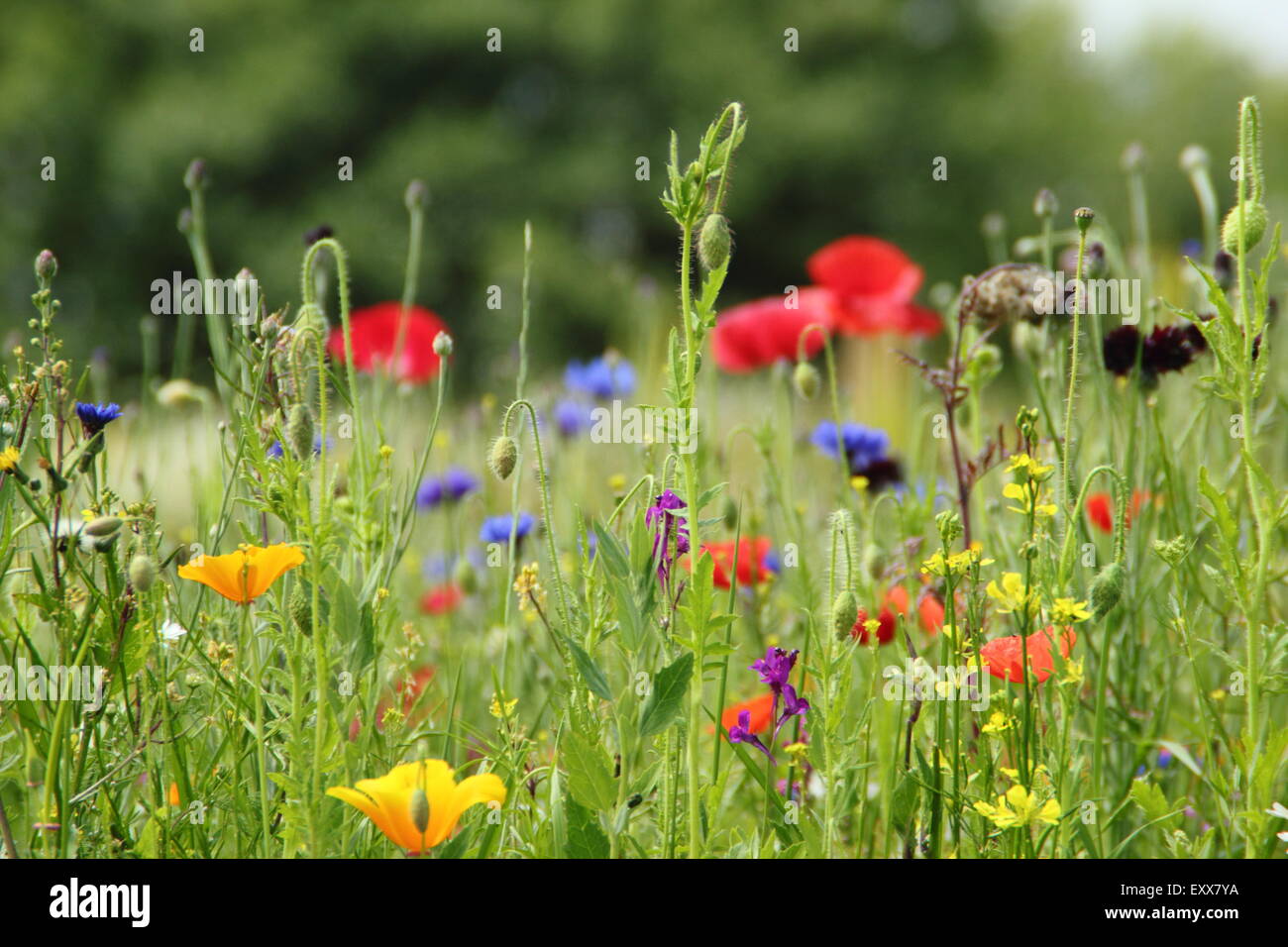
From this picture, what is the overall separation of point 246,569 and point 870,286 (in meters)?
1.74

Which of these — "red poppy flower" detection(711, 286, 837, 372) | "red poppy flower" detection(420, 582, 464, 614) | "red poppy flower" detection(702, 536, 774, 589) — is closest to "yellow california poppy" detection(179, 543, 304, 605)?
"red poppy flower" detection(702, 536, 774, 589)

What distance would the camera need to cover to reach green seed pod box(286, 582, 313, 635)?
3.33 ft

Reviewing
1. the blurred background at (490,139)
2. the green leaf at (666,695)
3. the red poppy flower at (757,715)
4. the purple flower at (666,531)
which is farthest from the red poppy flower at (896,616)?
the blurred background at (490,139)

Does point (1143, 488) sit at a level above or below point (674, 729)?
above

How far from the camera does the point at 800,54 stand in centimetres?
1381

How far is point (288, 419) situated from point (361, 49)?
43.0 ft

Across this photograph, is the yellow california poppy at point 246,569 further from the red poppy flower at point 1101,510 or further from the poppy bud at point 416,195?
the red poppy flower at point 1101,510

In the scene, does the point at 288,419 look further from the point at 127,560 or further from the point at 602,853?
the point at 602,853

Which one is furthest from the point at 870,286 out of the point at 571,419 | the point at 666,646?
the point at 666,646

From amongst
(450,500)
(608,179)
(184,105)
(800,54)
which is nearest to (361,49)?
(184,105)

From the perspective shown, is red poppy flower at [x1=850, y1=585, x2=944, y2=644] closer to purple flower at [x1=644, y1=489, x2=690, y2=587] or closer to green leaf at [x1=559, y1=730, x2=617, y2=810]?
purple flower at [x1=644, y1=489, x2=690, y2=587]

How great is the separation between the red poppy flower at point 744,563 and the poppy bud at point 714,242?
1.68 feet

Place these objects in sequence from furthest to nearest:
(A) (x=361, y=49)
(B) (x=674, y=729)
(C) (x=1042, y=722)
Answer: (A) (x=361, y=49) → (C) (x=1042, y=722) → (B) (x=674, y=729)

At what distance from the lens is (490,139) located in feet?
40.8
